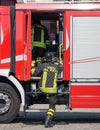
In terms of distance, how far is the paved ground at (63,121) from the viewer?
11141 mm

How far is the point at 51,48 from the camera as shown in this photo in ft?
39.8

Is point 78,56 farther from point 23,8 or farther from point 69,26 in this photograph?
point 23,8

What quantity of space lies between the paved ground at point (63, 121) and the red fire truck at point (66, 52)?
0.43m

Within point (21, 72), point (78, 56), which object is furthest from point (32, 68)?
point (78, 56)

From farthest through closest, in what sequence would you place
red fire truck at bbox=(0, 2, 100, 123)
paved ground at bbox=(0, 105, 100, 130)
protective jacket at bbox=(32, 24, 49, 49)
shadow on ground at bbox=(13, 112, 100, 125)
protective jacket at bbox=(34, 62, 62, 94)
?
shadow on ground at bbox=(13, 112, 100, 125) < protective jacket at bbox=(32, 24, 49, 49) < red fire truck at bbox=(0, 2, 100, 123) < protective jacket at bbox=(34, 62, 62, 94) < paved ground at bbox=(0, 105, 100, 130)

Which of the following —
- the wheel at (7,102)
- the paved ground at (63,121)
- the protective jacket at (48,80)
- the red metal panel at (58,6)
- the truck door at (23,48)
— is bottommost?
the paved ground at (63,121)

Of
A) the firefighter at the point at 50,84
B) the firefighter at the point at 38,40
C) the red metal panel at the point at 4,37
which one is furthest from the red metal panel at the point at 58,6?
the firefighter at the point at 50,84

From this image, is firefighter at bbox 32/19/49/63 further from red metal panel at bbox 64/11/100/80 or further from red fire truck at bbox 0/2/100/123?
red metal panel at bbox 64/11/100/80

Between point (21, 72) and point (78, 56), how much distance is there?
1.33m

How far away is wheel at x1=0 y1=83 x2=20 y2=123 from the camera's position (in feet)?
37.3

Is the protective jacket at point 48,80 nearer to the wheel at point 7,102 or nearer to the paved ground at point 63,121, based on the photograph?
the wheel at point 7,102

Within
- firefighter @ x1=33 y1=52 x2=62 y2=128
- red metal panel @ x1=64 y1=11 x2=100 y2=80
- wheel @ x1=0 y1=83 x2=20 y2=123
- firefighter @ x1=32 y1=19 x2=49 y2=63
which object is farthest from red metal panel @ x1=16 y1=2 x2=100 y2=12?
wheel @ x1=0 y1=83 x2=20 y2=123

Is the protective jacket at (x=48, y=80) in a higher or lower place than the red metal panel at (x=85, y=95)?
higher

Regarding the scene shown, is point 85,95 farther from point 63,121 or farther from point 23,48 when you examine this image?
point 23,48
